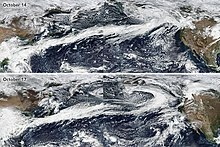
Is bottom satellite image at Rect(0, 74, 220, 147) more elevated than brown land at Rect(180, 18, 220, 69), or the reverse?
brown land at Rect(180, 18, 220, 69)

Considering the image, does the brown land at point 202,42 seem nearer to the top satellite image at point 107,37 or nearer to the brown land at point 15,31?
the top satellite image at point 107,37

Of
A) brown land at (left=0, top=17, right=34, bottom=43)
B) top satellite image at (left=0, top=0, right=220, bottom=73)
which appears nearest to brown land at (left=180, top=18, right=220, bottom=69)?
top satellite image at (left=0, top=0, right=220, bottom=73)

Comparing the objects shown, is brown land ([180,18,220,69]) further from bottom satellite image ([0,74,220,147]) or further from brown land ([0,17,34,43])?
brown land ([0,17,34,43])

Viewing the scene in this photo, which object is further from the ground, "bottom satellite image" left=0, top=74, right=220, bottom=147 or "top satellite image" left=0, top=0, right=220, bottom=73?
"top satellite image" left=0, top=0, right=220, bottom=73

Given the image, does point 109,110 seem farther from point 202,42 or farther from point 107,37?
point 202,42

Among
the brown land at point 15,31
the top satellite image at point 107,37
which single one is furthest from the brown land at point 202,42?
the brown land at point 15,31

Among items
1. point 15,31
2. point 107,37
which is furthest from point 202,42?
point 15,31
